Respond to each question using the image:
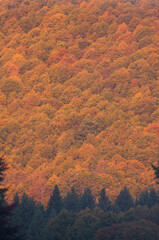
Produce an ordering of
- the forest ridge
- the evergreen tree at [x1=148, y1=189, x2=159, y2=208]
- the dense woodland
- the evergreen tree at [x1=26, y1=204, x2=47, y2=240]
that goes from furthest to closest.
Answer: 1. the forest ridge
2. the evergreen tree at [x1=148, y1=189, x2=159, y2=208]
3. the evergreen tree at [x1=26, y1=204, x2=47, y2=240]
4. the dense woodland

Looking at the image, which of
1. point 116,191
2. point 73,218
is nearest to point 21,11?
point 116,191

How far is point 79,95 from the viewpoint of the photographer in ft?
433

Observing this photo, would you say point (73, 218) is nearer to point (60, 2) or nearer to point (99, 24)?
point (99, 24)

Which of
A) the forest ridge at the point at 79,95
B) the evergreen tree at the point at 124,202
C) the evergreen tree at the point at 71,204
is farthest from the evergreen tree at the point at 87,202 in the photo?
the forest ridge at the point at 79,95

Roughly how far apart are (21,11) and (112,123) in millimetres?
86210

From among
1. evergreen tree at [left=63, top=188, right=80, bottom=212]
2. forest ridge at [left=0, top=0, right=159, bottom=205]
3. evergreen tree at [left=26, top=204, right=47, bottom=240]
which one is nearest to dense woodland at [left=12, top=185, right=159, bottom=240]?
evergreen tree at [left=26, top=204, right=47, bottom=240]

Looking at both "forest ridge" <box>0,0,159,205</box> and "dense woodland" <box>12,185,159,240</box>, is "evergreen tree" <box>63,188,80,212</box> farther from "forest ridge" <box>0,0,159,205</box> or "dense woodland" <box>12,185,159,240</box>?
"forest ridge" <box>0,0,159,205</box>

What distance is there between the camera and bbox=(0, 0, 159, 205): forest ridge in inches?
3652

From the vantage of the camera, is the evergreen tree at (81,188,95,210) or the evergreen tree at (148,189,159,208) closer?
the evergreen tree at (148,189,159,208)

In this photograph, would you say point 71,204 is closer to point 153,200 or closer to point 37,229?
point 153,200

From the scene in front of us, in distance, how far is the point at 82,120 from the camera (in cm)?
11944

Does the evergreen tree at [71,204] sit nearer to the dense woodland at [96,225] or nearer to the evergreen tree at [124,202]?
the evergreen tree at [124,202]

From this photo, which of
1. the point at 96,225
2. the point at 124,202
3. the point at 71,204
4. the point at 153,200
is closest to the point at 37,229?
the point at 96,225

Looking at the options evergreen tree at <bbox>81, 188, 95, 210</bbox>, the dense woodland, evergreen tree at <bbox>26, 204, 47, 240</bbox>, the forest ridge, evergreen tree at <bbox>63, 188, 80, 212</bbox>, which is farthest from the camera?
the forest ridge
